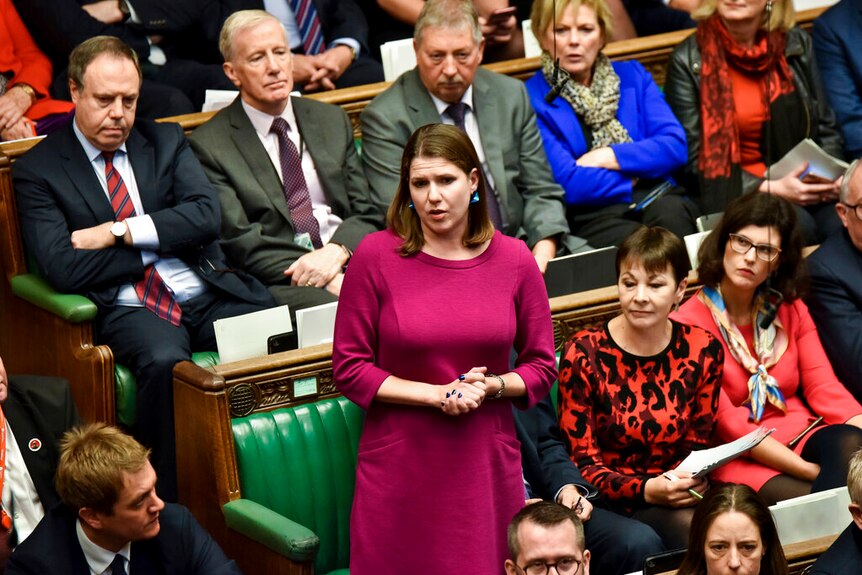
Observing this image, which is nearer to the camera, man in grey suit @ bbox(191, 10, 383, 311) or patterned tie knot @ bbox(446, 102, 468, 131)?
man in grey suit @ bbox(191, 10, 383, 311)

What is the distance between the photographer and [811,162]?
12.5 feet

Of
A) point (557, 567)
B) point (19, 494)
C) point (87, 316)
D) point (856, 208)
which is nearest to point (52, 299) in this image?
point (87, 316)

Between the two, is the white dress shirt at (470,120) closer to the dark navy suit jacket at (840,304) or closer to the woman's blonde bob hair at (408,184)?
the dark navy suit jacket at (840,304)

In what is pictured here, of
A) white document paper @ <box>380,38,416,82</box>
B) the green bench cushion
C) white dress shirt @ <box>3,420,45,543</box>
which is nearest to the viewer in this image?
white dress shirt @ <box>3,420,45,543</box>

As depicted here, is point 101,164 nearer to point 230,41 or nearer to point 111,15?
point 230,41

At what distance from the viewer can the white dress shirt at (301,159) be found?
139 inches

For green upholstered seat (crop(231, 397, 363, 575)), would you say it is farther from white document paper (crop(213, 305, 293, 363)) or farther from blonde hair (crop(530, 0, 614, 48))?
blonde hair (crop(530, 0, 614, 48))

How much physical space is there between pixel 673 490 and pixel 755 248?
1.93 feet

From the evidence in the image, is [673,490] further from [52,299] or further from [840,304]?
[52,299]

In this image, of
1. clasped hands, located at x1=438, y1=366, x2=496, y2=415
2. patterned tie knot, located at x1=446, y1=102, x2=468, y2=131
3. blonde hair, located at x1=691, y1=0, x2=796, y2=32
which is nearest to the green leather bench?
clasped hands, located at x1=438, y1=366, x2=496, y2=415

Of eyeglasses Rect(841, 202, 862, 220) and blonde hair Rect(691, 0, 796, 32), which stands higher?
blonde hair Rect(691, 0, 796, 32)

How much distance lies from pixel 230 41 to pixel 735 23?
4.44 feet

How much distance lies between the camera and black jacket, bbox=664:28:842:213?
13.1ft

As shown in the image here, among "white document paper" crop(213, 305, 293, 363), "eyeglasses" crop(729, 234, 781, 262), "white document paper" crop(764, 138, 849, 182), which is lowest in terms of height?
"white document paper" crop(213, 305, 293, 363)
